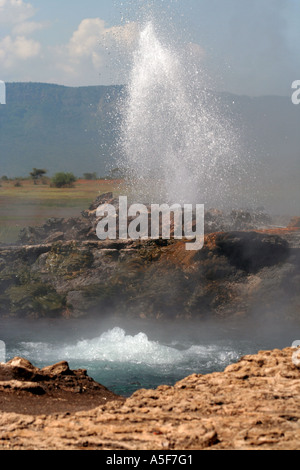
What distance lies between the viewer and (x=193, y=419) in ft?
17.2

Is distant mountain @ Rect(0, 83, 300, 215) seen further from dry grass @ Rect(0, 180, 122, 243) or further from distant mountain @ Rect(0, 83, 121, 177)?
dry grass @ Rect(0, 180, 122, 243)

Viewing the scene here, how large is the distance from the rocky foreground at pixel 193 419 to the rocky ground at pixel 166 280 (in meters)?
9.79

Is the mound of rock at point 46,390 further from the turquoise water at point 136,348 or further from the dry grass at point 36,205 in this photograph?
the dry grass at point 36,205

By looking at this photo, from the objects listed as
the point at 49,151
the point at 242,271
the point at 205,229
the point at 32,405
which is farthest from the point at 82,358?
the point at 49,151

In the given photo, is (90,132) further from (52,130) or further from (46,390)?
(46,390)

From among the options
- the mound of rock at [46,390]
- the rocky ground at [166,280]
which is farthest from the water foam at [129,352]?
the mound of rock at [46,390]

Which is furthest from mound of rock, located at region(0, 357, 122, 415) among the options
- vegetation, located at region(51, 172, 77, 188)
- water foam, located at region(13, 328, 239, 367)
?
vegetation, located at region(51, 172, 77, 188)

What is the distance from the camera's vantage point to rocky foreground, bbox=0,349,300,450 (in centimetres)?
474

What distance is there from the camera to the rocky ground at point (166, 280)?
16.6 metres

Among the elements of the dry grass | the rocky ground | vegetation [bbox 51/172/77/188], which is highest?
vegetation [bbox 51/172/77/188]

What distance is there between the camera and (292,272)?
17.2 meters

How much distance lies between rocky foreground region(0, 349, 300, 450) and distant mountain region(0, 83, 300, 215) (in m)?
17.8

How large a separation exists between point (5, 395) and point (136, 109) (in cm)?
1865

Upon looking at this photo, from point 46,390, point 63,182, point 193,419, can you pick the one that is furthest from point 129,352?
point 63,182
